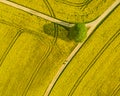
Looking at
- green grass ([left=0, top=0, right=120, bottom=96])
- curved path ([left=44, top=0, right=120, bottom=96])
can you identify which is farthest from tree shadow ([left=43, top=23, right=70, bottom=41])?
curved path ([left=44, top=0, right=120, bottom=96])

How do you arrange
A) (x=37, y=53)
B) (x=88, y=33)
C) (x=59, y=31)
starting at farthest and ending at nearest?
(x=37, y=53), (x=59, y=31), (x=88, y=33)

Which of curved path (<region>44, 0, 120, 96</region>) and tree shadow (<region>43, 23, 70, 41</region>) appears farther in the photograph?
tree shadow (<region>43, 23, 70, 41</region>)

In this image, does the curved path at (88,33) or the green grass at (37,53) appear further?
the green grass at (37,53)

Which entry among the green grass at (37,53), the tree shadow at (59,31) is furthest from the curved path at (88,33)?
the tree shadow at (59,31)

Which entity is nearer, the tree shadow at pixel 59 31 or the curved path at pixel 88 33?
the curved path at pixel 88 33

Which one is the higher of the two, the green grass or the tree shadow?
the tree shadow

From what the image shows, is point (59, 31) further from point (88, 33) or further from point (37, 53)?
point (37, 53)

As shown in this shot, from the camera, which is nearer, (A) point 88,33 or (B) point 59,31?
(A) point 88,33

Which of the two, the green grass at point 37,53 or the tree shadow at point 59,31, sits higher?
the tree shadow at point 59,31

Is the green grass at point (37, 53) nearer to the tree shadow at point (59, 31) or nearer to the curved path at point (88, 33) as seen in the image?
the tree shadow at point (59, 31)

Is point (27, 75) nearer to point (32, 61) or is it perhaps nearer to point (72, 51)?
point (32, 61)

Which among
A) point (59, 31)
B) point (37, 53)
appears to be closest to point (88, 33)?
point (59, 31)

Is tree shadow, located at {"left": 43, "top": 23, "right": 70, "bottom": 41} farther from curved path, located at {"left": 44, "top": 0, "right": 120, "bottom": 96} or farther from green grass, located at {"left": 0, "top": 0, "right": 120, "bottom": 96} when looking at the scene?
curved path, located at {"left": 44, "top": 0, "right": 120, "bottom": 96}
